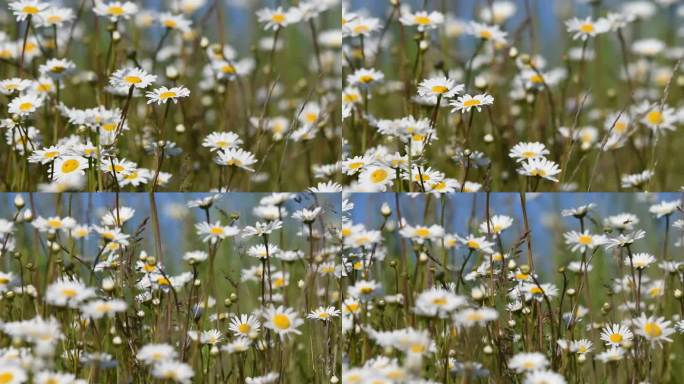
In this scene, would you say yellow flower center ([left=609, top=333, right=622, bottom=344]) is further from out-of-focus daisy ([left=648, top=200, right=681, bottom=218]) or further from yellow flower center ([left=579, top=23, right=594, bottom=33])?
yellow flower center ([left=579, top=23, right=594, bottom=33])

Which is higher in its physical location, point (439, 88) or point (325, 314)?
point (439, 88)

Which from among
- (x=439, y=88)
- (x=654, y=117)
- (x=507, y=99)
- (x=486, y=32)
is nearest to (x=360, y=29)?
(x=439, y=88)

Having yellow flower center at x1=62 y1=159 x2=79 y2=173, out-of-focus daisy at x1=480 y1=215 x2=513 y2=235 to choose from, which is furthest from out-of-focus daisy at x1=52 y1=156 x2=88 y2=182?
out-of-focus daisy at x1=480 y1=215 x2=513 y2=235

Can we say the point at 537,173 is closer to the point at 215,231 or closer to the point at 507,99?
the point at 507,99

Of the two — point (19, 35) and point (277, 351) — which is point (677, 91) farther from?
point (19, 35)

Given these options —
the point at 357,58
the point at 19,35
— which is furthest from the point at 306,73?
the point at 19,35

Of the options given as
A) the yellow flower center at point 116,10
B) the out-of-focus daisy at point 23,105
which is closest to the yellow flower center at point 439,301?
the out-of-focus daisy at point 23,105
